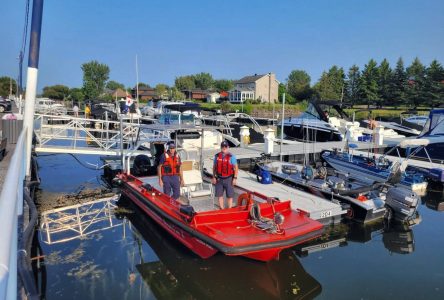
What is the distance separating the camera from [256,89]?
71312 millimetres

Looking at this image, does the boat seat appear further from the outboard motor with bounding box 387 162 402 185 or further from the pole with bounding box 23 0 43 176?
the outboard motor with bounding box 387 162 402 185

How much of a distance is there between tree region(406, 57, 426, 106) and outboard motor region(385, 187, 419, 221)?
4671 cm

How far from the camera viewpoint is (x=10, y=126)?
13250mm

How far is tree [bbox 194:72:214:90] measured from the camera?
99500 millimetres

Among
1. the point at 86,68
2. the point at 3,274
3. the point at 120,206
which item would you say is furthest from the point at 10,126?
the point at 86,68

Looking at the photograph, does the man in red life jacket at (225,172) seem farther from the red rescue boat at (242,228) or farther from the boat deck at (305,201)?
the boat deck at (305,201)

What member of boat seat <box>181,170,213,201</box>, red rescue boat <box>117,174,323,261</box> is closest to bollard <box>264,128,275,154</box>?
boat seat <box>181,170,213,201</box>

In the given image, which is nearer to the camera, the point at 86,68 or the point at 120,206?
the point at 120,206

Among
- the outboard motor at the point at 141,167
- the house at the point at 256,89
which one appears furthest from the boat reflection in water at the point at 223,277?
the house at the point at 256,89

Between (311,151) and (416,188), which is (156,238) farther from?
(311,151)

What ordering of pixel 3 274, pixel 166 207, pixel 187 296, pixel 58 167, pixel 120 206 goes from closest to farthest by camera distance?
pixel 3 274, pixel 187 296, pixel 166 207, pixel 120 206, pixel 58 167

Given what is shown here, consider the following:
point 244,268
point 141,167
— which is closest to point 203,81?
point 141,167

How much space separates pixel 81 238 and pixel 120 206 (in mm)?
2581

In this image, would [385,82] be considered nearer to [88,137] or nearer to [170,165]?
[88,137]
